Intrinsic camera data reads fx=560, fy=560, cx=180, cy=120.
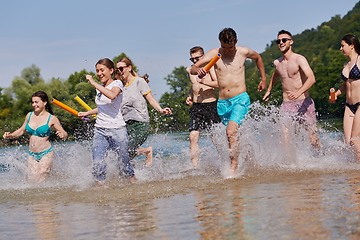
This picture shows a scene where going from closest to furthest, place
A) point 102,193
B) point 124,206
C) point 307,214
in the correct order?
1. point 307,214
2. point 124,206
3. point 102,193

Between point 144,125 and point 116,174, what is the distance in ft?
3.01

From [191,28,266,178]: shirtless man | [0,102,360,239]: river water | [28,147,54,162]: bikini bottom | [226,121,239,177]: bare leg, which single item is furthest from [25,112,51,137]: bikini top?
[226,121,239,177]: bare leg

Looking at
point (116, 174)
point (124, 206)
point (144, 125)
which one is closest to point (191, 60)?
point (144, 125)

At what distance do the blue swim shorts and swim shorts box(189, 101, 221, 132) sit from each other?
48.1 inches

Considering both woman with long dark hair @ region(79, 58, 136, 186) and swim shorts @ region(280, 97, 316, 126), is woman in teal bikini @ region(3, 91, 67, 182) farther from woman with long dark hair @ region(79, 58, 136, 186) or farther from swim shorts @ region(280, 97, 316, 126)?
swim shorts @ region(280, 97, 316, 126)

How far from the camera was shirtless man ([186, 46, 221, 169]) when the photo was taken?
9602mm

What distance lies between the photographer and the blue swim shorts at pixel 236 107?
805 centimetres

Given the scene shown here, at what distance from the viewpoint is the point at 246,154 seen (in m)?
8.63

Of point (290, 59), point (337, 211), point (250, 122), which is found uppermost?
point (290, 59)

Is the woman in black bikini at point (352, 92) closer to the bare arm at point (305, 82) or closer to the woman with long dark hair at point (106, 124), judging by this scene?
the bare arm at point (305, 82)

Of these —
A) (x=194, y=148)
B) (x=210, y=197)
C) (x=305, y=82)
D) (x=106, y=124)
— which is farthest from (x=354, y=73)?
(x=106, y=124)

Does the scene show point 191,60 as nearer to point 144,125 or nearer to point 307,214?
point 144,125

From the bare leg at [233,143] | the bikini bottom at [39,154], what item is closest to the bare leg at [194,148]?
the bare leg at [233,143]

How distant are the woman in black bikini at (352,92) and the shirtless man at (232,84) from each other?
1.59 meters
